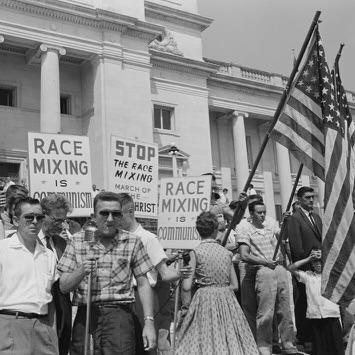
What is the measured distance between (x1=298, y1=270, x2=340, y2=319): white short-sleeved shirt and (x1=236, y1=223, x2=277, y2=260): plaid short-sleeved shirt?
59 cm

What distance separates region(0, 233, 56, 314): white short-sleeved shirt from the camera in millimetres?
3912

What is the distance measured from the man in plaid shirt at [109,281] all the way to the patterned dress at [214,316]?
1.62 metres

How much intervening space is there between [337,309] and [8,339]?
420 centimetres

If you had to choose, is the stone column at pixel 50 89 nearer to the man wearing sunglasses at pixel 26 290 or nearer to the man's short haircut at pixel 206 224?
the man's short haircut at pixel 206 224

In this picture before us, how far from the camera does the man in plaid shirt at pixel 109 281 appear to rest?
3863mm

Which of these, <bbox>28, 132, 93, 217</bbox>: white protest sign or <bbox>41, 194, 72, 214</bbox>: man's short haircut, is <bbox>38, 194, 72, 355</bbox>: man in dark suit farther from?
<bbox>28, 132, 93, 217</bbox>: white protest sign

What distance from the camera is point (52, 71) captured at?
21547 mm

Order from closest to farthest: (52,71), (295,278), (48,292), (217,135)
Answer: (48,292)
(295,278)
(52,71)
(217,135)

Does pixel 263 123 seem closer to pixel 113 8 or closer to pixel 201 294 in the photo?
A: pixel 113 8

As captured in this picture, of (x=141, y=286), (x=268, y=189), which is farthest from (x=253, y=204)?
(x=268, y=189)

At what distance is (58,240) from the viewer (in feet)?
16.4

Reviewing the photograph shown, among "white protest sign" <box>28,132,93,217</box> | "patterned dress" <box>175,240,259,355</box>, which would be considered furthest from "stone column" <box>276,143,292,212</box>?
"patterned dress" <box>175,240,259,355</box>

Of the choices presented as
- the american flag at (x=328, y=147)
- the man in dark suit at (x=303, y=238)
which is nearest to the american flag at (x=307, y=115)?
the american flag at (x=328, y=147)

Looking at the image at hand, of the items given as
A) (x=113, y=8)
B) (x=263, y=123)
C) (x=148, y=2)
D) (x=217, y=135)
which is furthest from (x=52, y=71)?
(x=263, y=123)
